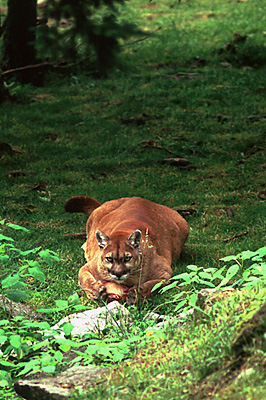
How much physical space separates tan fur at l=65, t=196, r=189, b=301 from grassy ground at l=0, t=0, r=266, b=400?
28 centimetres

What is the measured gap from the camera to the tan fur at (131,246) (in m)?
5.26

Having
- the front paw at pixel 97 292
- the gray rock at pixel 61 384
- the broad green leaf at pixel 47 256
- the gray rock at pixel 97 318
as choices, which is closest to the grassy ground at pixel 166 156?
the gray rock at pixel 61 384

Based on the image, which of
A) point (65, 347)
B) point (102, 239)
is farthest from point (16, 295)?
point (102, 239)

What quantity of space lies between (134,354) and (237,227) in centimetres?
391

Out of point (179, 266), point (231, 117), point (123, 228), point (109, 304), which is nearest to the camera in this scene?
point (109, 304)

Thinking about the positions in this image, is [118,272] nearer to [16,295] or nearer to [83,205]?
[16,295]

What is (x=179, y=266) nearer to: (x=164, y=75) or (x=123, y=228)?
(x=123, y=228)

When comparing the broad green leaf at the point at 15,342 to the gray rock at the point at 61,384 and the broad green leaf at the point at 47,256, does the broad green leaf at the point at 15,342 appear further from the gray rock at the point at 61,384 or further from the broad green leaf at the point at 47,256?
the broad green leaf at the point at 47,256

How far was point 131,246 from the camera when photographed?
531cm

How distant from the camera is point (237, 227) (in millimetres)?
7328

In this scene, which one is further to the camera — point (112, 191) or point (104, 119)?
point (104, 119)

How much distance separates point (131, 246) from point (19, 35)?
10.1 meters

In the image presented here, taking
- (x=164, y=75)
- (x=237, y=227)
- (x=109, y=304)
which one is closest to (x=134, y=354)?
(x=109, y=304)

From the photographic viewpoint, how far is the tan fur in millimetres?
5262
